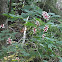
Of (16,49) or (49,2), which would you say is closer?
(16,49)

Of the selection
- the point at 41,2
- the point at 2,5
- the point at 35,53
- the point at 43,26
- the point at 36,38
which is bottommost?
the point at 35,53

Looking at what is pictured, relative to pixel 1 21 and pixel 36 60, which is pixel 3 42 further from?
pixel 36 60

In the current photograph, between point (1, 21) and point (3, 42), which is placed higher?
point (1, 21)

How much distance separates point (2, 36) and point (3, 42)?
389mm

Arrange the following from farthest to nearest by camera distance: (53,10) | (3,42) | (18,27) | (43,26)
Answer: (53,10) → (18,27) → (3,42) → (43,26)

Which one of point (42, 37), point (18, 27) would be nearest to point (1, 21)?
point (42, 37)

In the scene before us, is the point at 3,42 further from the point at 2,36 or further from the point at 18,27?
the point at 18,27

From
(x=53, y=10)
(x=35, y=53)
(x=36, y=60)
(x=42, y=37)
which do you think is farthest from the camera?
(x=53, y=10)

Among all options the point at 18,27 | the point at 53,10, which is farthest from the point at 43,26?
the point at 53,10

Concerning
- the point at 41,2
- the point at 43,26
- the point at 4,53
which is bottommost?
the point at 4,53

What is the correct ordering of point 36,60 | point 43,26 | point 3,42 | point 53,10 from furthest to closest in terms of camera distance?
point 53,10 → point 36,60 → point 3,42 → point 43,26

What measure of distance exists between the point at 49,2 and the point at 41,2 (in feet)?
1.01

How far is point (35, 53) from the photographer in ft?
5.42

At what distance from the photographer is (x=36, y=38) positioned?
1455 millimetres
